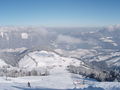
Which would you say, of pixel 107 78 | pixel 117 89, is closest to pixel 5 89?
pixel 117 89

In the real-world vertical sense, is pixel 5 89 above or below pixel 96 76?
above

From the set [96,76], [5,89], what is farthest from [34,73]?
[5,89]

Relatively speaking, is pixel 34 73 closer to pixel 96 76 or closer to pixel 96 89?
pixel 96 76

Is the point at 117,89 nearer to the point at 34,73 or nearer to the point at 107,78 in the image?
the point at 107,78

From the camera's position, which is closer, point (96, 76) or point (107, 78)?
point (107, 78)

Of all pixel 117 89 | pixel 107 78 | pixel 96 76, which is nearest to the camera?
pixel 117 89

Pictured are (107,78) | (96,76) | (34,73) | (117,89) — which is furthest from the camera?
(34,73)

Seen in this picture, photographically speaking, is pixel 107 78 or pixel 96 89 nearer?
pixel 96 89

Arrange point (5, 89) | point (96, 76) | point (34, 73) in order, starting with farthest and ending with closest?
point (34, 73)
point (96, 76)
point (5, 89)

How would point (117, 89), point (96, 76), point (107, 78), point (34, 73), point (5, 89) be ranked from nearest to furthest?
point (117, 89) < point (5, 89) < point (107, 78) < point (96, 76) < point (34, 73)
